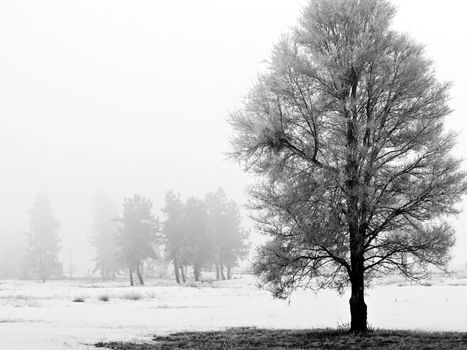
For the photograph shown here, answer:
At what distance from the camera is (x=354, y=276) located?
48.4ft

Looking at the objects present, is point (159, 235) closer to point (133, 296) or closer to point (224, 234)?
point (224, 234)

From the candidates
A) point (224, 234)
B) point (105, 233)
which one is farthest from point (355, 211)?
point (105, 233)

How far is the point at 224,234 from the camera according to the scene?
70500 millimetres

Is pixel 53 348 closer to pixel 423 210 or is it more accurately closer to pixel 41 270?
pixel 423 210

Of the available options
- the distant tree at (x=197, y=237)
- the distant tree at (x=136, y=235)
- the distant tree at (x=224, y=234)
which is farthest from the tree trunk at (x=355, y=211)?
the distant tree at (x=224, y=234)

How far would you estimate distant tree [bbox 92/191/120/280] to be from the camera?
81.4 m

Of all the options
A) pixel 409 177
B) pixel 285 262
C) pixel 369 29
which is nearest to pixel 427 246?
pixel 409 177

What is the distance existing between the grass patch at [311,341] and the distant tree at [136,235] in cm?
4706

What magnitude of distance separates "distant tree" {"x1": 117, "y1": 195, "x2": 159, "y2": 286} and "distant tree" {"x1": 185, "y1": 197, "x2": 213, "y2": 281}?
497cm

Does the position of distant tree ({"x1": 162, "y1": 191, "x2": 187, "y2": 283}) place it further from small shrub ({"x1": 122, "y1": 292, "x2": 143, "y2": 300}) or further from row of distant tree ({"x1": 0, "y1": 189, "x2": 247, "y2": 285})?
small shrub ({"x1": 122, "y1": 292, "x2": 143, "y2": 300})

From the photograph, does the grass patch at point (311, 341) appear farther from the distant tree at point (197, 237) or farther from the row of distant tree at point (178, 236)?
the row of distant tree at point (178, 236)

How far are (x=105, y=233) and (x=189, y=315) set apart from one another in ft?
197

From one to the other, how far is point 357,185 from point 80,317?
17.6 metres

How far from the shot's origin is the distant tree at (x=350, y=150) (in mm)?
13961
